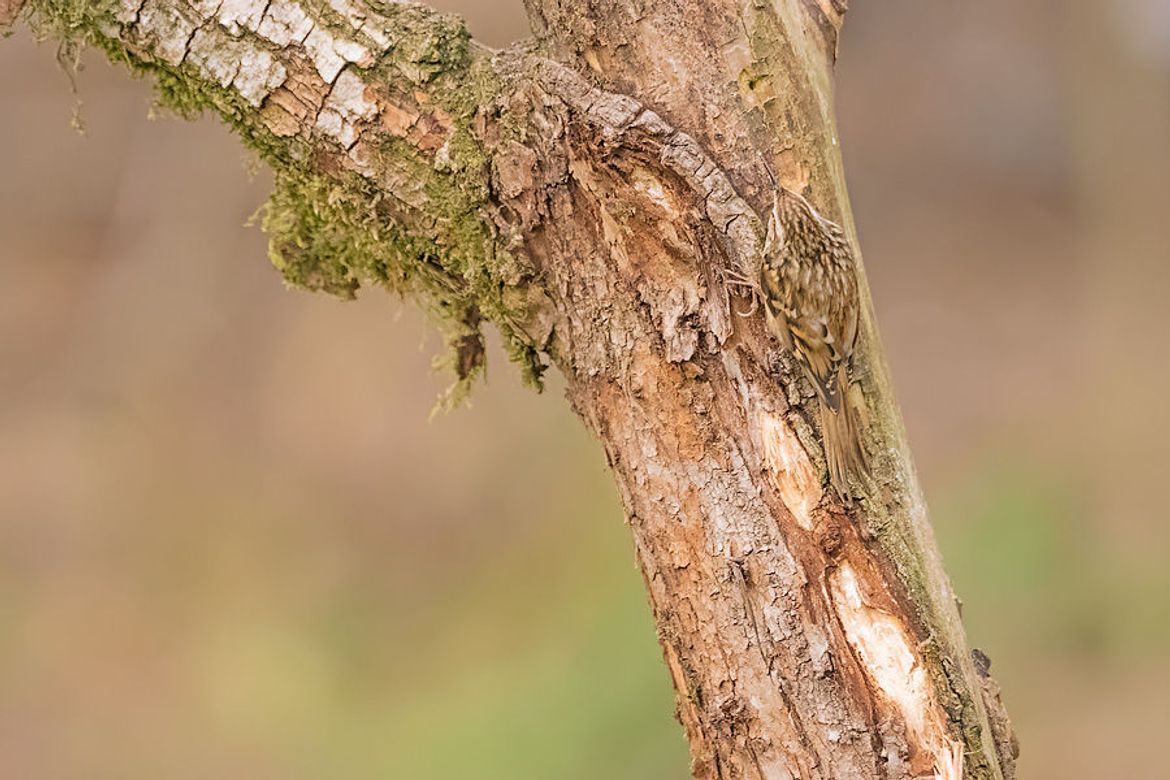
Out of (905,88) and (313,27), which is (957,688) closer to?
(313,27)

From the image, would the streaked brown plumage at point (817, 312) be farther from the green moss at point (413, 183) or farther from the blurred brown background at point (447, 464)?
the blurred brown background at point (447, 464)

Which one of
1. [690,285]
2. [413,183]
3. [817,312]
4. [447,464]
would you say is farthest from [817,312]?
[447,464]

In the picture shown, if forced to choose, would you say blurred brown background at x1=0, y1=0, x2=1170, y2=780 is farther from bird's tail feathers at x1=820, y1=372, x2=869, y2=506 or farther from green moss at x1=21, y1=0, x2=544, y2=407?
bird's tail feathers at x1=820, y1=372, x2=869, y2=506

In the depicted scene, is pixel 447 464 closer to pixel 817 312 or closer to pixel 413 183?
pixel 413 183

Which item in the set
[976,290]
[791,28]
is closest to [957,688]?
[791,28]

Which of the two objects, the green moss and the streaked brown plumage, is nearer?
the streaked brown plumage

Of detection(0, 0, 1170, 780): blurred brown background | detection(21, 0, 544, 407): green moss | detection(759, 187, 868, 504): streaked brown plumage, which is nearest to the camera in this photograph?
detection(759, 187, 868, 504): streaked brown plumage

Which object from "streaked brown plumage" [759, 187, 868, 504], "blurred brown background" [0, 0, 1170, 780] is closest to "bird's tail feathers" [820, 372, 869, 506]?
"streaked brown plumage" [759, 187, 868, 504]

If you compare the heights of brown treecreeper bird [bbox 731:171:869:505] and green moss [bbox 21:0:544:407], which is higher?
green moss [bbox 21:0:544:407]
